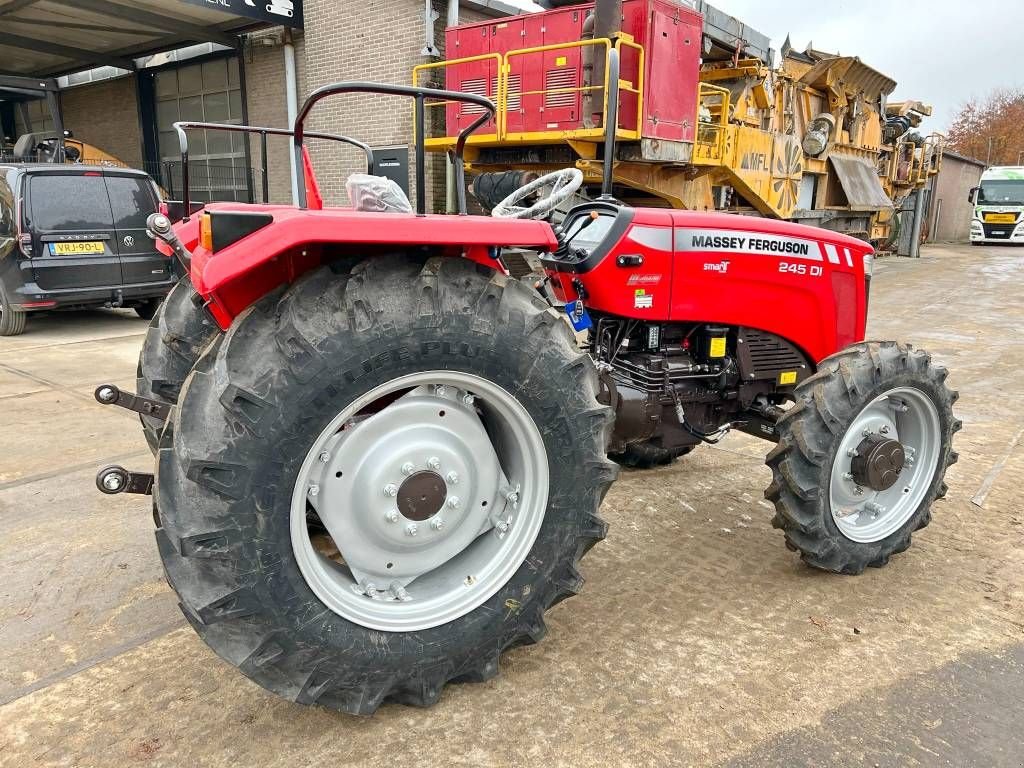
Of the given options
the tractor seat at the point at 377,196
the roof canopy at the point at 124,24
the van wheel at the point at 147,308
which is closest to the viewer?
the tractor seat at the point at 377,196

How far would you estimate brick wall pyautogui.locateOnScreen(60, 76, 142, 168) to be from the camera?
1695 cm

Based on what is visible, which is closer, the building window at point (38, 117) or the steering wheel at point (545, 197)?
the steering wheel at point (545, 197)

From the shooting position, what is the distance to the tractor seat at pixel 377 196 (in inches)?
97.7

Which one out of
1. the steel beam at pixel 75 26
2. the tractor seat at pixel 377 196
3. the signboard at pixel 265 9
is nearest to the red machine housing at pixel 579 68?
the signboard at pixel 265 9

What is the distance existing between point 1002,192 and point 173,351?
27.6 meters

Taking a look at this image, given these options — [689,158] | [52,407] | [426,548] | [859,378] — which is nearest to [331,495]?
[426,548]

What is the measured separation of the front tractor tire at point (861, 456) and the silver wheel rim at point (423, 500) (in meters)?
1.12

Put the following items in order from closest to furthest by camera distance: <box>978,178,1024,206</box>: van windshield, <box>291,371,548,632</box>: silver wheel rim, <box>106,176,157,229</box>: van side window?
<box>291,371,548,632</box>: silver wheel rim, <box>106,176,157,229</box>: van side window, <box>978,178,1024,206</box>: van windshield

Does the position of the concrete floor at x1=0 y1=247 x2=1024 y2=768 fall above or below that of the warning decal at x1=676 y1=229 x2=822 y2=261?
below

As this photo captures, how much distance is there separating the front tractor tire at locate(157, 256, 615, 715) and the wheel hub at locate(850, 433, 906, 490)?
47.9 inches

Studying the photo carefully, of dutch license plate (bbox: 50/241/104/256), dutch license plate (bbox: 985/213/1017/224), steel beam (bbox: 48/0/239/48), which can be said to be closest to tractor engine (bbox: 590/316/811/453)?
dutch license plate (bbox: 50/241/104/256)

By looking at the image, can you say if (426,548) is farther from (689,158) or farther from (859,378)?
(689,158)

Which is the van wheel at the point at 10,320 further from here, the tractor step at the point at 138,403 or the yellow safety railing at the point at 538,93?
the tractor step at the point at 138,403

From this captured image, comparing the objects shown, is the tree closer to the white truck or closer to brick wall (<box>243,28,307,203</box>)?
the white truck
